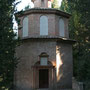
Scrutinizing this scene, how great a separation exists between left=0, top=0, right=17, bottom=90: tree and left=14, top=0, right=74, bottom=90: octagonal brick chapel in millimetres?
3951

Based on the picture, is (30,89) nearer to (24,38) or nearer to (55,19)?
(24,38)

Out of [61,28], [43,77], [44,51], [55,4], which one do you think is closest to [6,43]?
[44,51]

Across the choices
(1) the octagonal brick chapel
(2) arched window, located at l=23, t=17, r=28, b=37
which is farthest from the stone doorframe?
(2) arched window, located at l=23, t=17, r=28, b=37

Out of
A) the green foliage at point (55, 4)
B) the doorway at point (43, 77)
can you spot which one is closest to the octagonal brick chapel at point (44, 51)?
the doorway at point (43, 77)

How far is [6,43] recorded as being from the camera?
11.1 meters

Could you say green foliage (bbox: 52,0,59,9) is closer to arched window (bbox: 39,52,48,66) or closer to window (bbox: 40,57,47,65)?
arched window (bbox: 39,52,48,66)

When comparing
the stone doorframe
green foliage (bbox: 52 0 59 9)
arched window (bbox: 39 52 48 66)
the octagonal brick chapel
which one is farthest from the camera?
green foliage (bbox: 52 0 59 9)

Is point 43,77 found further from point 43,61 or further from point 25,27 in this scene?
point 25,27

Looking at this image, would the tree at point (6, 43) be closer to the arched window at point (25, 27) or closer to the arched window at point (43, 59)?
the arched window at point (43, 59)

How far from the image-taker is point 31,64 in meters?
15.9

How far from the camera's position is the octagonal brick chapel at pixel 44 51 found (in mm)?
15656

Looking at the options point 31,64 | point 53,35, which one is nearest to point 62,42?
point 53,35

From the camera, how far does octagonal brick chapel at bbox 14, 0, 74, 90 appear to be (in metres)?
15.7

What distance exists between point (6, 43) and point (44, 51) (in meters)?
5.50
